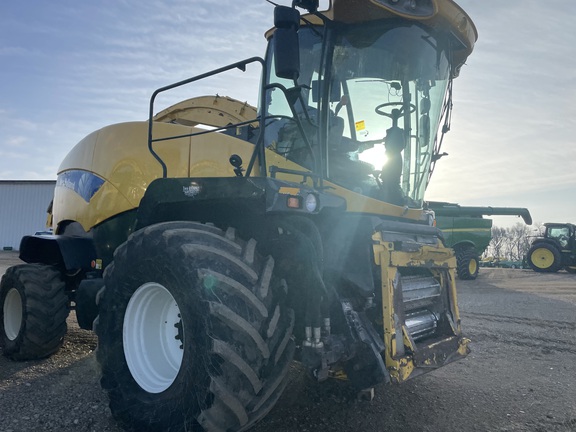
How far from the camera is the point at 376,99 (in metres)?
3.91

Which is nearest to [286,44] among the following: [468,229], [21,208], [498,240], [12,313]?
[12,313]

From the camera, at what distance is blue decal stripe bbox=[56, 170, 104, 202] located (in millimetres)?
4270

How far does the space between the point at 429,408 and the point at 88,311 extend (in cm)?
273

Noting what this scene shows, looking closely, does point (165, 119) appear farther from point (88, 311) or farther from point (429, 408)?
point (429, 408)

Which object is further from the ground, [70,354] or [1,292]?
[1,292]

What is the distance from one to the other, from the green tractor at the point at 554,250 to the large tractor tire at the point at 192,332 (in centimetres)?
2158

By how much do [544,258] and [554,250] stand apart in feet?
2.03

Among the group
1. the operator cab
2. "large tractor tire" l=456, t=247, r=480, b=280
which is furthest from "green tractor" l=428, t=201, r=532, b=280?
the operator cab

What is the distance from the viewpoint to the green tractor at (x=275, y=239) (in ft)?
8.32

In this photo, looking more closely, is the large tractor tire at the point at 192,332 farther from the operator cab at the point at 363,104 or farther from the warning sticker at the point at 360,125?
the warning sticker at the point at 360,125

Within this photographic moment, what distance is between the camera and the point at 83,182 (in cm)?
445

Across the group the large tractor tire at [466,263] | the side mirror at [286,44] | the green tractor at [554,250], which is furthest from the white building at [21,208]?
the side mirror at [286,44]

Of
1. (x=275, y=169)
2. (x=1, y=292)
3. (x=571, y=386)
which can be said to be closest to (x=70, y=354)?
(x=1, y=292)

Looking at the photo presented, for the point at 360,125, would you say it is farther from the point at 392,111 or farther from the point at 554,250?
the point at 554,250
